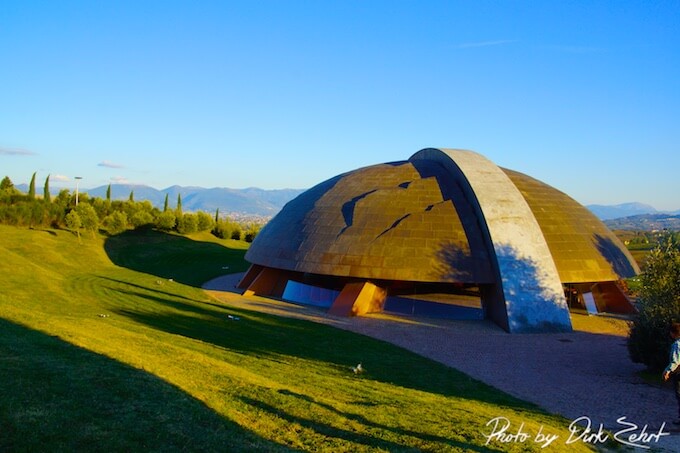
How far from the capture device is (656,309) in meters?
17.5

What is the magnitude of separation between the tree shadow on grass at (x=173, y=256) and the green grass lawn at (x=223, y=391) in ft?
54.5

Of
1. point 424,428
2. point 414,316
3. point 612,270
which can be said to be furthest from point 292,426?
point 612,270

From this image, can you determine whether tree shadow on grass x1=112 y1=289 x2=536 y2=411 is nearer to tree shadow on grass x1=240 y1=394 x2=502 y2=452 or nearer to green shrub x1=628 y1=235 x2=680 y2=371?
tree shadow on grass x1=240 y1=394 x2=502 y2=452

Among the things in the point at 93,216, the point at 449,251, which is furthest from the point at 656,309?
the point at 93,216

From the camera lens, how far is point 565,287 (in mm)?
30500

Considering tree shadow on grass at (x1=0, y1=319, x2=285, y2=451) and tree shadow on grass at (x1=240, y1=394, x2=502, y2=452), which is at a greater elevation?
tree shadow on grass at (x1=0, y1=319, x2=285, y2=451)

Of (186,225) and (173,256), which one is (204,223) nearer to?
(186,225)

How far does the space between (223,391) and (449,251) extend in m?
18.6

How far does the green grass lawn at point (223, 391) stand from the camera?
7.87m

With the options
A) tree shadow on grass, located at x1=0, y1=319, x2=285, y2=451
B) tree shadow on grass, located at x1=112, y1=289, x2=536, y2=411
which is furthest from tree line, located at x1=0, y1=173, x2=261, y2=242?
tree shadow on grass, located at x1=0, y1=319, x2=285, y2=451

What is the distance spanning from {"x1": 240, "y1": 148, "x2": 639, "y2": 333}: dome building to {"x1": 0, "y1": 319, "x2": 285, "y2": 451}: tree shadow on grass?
17868 millimetres

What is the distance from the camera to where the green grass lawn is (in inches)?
310

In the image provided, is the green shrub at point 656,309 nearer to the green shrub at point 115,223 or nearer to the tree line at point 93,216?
the tree line at point 93,216

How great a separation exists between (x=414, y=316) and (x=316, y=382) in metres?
14.8
